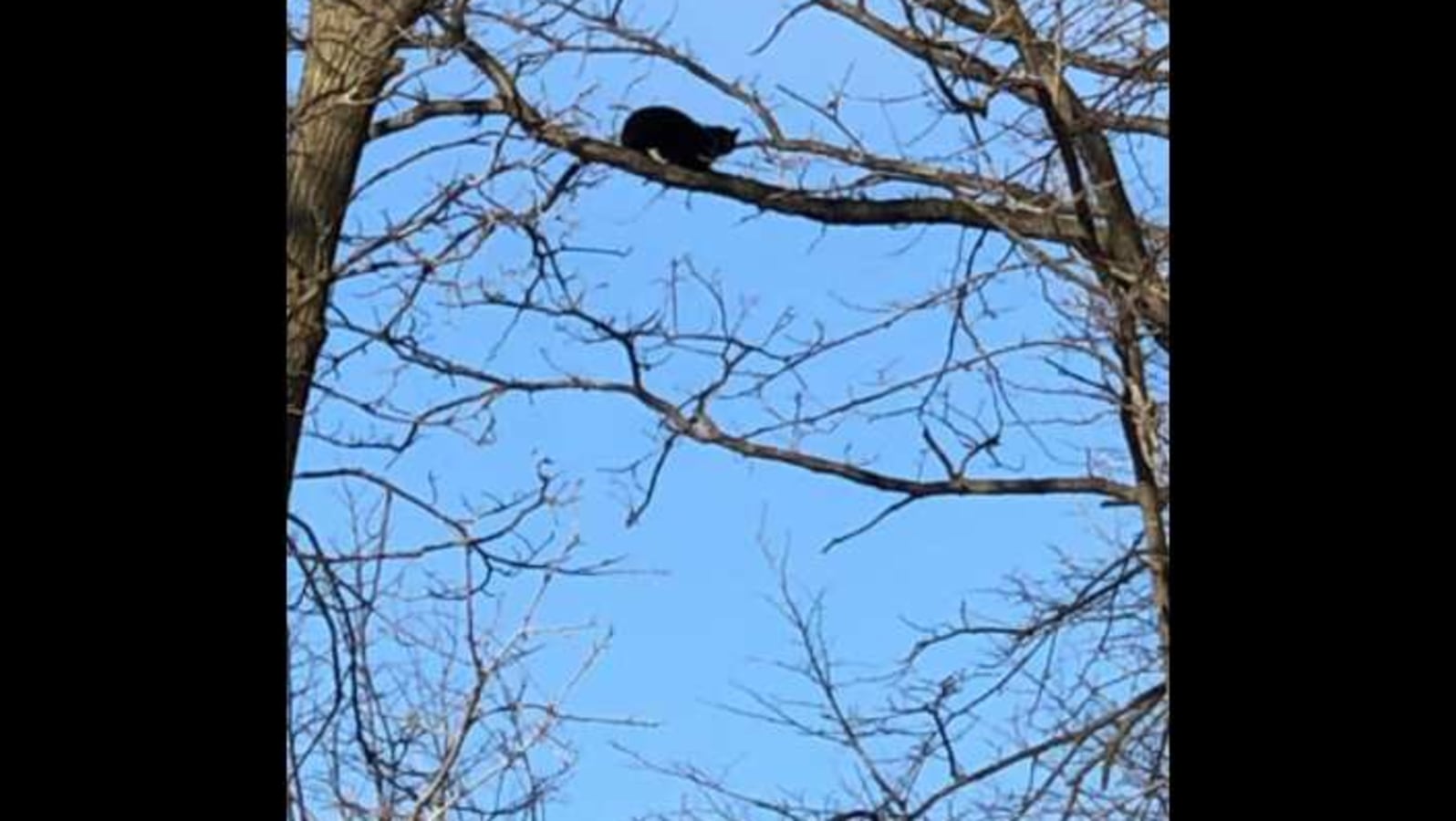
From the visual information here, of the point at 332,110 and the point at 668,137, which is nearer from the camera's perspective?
the point at 332,110

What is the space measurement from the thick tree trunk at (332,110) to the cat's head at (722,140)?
500 millimetres

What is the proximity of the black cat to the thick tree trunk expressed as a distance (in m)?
0.37

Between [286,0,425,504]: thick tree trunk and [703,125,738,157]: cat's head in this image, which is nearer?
[286,0,425,504]: thick tree trunk

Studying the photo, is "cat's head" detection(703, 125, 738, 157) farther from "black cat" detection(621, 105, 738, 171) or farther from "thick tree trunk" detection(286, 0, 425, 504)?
"thick tree trunk" detection(286, 0, 425, 504)

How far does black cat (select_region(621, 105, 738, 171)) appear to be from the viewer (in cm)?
311

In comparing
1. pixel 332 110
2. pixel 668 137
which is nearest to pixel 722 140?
pixel 668 137

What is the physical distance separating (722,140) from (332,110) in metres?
0.61

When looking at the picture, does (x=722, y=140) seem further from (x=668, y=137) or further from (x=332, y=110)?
(x=332, y=110)

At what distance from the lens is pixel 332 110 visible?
9.89 feet

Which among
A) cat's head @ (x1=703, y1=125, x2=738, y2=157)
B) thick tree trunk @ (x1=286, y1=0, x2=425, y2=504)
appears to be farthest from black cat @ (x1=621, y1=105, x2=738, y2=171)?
thick tree trunk @ (x1=286, y1=0, x2=425, y2=504)
